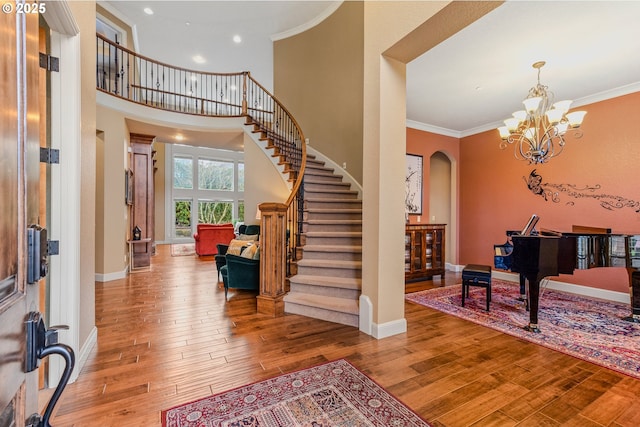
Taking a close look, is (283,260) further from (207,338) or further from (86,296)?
(86,296)

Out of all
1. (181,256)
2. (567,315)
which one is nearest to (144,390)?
(567,315)

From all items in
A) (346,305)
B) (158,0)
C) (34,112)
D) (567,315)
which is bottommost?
(567,315)

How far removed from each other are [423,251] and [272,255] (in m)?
2.95

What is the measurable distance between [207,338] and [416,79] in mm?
4221

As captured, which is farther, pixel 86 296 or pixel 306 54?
pixel 306 54

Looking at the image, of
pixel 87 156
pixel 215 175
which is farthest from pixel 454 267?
pixel 215 175

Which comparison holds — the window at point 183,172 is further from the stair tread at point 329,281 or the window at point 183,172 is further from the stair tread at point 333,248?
the stair tread at point 329,281

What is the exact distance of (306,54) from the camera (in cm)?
684

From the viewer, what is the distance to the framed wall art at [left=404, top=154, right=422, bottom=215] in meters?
6.05

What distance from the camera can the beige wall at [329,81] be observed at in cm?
569

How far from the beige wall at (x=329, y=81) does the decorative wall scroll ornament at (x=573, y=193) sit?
316 cm

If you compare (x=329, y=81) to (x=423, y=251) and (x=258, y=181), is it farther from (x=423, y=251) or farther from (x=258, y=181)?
(x=423, y=251)

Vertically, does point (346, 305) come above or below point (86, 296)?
below

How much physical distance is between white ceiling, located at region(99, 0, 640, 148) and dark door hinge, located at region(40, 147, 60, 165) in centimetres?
381
